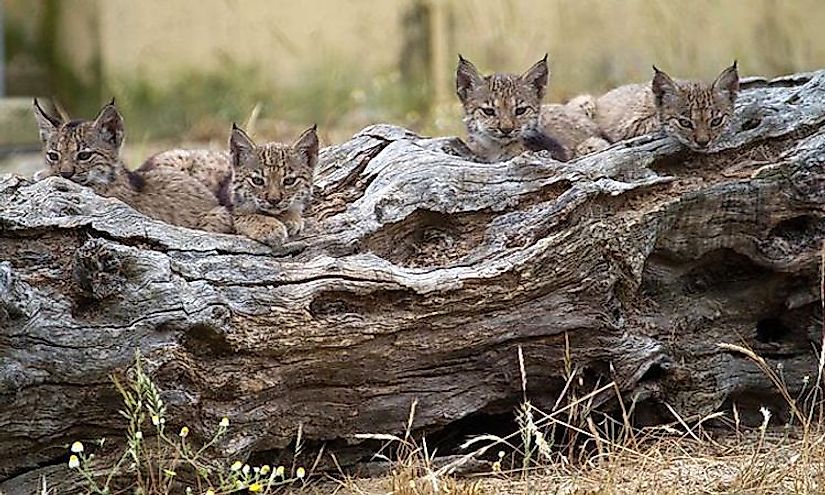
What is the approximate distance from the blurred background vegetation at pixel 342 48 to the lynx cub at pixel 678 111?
5423 millimetres

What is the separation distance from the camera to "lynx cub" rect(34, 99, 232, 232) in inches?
195

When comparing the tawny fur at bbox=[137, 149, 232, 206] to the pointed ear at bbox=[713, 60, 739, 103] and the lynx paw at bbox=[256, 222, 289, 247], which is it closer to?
the lynx paw at bbox=[256, 222, 289, 247]

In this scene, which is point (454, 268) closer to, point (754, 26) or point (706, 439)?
point (706, 439)

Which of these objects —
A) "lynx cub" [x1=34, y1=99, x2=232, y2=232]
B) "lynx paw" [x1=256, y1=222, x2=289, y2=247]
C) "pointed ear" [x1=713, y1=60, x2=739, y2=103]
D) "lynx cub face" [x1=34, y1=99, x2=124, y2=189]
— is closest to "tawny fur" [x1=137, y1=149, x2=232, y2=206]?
"lynx cub" [x1=34, y1=99, x2=232, y2=232]

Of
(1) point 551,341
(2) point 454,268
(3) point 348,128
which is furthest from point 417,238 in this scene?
(3) point 348,128

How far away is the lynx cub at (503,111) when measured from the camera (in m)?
5.62

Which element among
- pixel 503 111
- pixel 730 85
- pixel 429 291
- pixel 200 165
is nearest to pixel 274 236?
pixel 429 291

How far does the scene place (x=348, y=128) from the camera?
10.7 metres

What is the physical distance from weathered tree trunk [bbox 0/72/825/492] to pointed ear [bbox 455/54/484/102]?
747 millimetres

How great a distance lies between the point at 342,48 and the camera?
1248 cm

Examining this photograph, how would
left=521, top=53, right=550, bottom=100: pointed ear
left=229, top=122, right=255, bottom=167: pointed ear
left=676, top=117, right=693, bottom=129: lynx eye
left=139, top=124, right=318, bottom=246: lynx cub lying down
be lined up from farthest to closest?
left=521, top=53, right=550, bottom=100: pointed ear
left=676, top=117, right=693, bottom=129: lynx eye
left=229, top=122, right=255, bottom=167: pointed ear
left=139, top=124, right=318, bottom=246: lynx cub lying down

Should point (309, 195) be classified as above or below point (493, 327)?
above

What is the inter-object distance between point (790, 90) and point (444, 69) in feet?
24.5

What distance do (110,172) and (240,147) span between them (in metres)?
0.69
